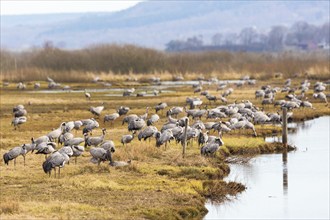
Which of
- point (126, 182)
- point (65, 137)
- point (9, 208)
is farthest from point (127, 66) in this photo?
point (9, 208)

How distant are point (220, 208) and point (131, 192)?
226cm

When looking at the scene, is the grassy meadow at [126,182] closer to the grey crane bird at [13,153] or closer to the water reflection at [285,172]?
the grey crane bird at [13,153]

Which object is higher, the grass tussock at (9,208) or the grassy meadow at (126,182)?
the grass tussock at (9,208)

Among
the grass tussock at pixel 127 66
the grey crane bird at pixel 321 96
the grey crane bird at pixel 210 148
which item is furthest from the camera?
the grass tussock at pixel 127 66

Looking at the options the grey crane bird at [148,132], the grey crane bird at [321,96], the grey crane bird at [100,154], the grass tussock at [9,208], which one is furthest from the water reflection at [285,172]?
the grey crane bird at [321,96]

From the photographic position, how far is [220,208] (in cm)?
1992

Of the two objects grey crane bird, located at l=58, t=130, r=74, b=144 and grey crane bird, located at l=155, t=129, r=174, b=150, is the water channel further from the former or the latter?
grey crane bird, located at l=58, t=130, r=74, b=144

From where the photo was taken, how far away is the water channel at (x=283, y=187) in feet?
64.0

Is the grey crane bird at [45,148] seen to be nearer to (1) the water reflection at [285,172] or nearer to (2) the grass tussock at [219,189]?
(2) the grass tussock at [219,189]

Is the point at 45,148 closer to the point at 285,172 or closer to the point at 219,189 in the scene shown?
the point at 219,189

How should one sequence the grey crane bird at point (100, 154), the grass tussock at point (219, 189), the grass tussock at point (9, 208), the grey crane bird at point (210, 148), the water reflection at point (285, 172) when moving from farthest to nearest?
the grey crane bird at point (210, 148)
the grey crane bird at point (100, 154)
the water reflection at point (285, 172)
the grass tussock at point (219, 189)
the grass tussock at point (9, 208)

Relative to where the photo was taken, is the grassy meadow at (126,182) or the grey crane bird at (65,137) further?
the grey crane bird at (65,137)

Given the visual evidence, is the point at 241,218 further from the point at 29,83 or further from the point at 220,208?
the point at 29,83

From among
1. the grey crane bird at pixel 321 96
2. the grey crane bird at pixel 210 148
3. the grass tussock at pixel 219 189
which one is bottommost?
the grass tussock at pixel 219 189
